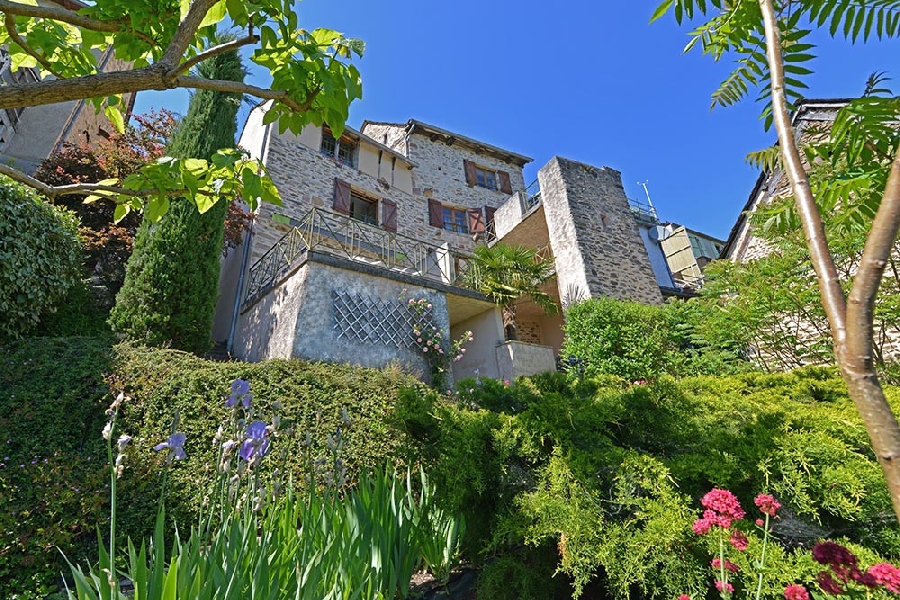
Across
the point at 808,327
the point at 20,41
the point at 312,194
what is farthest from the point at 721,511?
the point at 312,194

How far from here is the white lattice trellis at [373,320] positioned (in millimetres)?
6914

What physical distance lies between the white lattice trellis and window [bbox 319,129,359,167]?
23.7ft

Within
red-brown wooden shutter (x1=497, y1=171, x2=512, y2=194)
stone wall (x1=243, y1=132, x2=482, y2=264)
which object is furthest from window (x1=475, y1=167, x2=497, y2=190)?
stone wall (x1=243, y1=132, x2=482, y2=264)

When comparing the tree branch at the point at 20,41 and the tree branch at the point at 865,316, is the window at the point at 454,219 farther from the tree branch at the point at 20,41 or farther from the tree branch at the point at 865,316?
→ the tree branch at the point at 865,316

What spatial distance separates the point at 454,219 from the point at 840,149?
46.5 ft

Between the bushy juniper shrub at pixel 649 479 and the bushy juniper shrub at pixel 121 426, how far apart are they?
29.5 inches

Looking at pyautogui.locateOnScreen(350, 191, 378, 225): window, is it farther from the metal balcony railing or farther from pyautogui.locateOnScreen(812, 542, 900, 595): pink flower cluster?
pyautogui.locateOnScreen(812, 542, 900, 595): pink flower cluster

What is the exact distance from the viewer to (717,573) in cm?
148

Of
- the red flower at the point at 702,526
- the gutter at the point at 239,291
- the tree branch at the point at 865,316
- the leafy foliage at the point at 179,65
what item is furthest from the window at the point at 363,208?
the tree branch at the point at 865,316

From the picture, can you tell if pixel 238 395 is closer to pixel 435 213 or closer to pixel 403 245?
pixel 403 245

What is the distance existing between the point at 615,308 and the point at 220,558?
7.81m

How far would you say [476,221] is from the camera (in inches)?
591

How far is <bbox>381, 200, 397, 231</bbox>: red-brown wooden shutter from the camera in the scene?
42.1 feet

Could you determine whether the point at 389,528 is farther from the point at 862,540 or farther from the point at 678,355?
the point at 678,355
